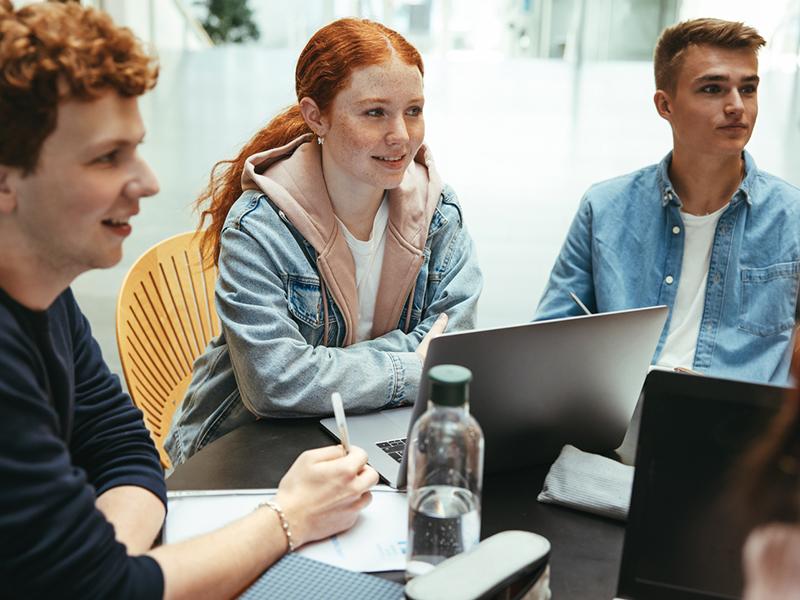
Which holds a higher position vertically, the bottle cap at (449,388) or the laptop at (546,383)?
the bottle cap at (449,388)

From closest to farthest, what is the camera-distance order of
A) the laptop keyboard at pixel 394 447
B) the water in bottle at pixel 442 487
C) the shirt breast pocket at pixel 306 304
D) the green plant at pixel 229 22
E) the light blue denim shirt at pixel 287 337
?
the water in bottle at pixel 442 487 → the laptop keyboard at pixel 394 447 → the light blue denim shirt at pixel 287 337 → the shirt breast pocket at pixel 306 304 → the green plant at pixel 229 22

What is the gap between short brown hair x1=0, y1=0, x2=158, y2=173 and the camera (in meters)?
0.88

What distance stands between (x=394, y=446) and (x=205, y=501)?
12.2 inches

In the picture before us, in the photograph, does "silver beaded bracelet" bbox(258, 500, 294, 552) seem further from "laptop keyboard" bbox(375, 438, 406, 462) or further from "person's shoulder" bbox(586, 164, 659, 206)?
"person's shoulder" bbox(586, 164, 659, 206)

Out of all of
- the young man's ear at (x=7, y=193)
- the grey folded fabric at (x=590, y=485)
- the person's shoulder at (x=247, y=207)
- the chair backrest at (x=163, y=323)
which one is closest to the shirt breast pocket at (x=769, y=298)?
the grey folded fabric at (x=590, y=485)

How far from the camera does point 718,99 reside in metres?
1.98

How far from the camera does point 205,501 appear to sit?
46.2 inches

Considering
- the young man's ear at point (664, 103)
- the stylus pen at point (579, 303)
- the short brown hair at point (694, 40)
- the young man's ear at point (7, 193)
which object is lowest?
the stylus pen at point (579, 303)

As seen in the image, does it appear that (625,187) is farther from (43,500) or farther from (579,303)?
(43,500)

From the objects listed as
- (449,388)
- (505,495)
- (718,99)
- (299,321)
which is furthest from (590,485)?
(718,99)

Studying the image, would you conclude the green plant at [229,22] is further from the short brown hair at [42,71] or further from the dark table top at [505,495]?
the short brown hair at [42,71]

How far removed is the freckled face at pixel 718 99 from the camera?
6.42 feet

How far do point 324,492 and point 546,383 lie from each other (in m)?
0.34

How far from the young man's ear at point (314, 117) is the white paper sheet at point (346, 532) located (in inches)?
31.3
